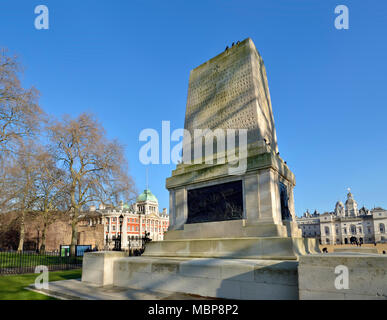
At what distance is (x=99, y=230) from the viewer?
50.2m

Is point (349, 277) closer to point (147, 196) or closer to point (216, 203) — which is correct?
point (216, 203)

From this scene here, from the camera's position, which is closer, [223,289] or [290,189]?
[223,289]

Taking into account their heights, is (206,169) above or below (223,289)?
above

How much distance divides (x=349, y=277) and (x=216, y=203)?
18.2 feet

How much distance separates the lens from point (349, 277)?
182 inches

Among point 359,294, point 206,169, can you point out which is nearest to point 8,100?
point 206,169

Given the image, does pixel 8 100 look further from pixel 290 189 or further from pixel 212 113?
pixel 290 189

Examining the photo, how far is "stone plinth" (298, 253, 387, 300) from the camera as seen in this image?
4.43m

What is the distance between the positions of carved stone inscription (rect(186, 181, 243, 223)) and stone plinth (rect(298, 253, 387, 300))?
4.01 m

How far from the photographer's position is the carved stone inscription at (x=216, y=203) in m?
9.27

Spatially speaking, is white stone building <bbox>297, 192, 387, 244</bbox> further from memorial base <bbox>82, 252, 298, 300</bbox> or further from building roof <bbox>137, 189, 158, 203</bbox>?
memorial base <bbox>82, 252, 298, 300</bbox>

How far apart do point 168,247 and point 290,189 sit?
5.52 meters

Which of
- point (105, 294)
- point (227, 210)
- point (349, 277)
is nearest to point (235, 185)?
point (227, 210)
